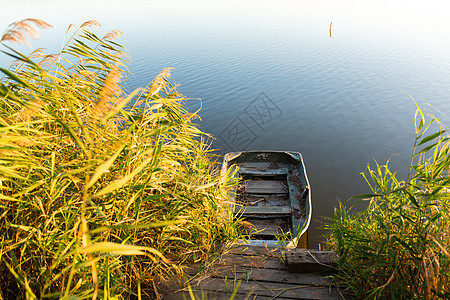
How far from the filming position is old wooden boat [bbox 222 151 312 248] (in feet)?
15.0

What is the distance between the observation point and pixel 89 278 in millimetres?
1741

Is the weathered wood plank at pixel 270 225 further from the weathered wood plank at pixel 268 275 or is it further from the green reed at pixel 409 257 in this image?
the green reed at pixel 409 257

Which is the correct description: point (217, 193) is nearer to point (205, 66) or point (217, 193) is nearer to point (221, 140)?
point (221, 140)

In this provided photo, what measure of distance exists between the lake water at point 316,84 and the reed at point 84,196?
441 cm

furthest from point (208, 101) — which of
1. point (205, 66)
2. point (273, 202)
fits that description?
point (273, 202)

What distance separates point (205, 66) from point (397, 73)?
10.8 metres

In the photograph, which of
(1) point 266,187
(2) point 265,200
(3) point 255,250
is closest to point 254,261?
(3) point 255,250

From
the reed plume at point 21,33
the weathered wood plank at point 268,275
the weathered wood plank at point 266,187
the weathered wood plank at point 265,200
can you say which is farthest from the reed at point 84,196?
the weathered wood plank at point 266,187

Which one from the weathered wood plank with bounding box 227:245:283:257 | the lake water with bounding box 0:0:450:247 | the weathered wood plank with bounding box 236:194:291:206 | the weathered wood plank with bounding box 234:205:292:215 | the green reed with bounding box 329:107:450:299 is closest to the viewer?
the green reed with bounding box 329:107:450:299

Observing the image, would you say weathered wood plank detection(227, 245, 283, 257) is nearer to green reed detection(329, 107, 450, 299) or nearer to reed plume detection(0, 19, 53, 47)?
green reed detection(329, 107, 450, 299)

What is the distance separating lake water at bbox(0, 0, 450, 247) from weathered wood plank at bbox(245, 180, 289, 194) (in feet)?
4.36

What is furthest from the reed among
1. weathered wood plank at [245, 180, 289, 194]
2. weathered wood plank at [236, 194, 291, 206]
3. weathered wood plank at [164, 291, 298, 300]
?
weathered wood plank at [245, 180, 289, 194]

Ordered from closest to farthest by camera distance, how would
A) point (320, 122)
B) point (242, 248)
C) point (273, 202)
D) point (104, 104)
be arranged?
point (104, 104) → point (242, 248) → point (273, 202) → point (320, 122)

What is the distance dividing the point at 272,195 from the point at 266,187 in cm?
30
